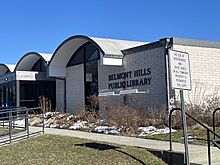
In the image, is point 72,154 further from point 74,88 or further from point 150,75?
point 74,88

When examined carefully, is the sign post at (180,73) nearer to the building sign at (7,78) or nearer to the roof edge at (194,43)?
the roof edge at (194,43)

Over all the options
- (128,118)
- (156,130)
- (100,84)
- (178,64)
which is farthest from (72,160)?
(100,84)

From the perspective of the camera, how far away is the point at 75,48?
28422mm

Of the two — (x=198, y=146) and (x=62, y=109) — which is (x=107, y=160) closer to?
(x=198, y=146)

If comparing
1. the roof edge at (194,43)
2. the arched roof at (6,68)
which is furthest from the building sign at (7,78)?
the roof edge at (194,43)

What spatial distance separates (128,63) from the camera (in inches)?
874

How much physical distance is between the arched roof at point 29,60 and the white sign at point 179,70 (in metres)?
23.2

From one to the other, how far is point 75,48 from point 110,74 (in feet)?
18.4

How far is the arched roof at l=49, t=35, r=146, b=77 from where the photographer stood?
22.7 metres

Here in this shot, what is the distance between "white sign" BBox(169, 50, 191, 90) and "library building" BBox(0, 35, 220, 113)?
283 inches

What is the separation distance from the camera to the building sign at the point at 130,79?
2060cm

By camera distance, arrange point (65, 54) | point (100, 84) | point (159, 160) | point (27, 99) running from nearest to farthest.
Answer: point (159, 160) < point (100, 84) < point (65, 54) < point (27, 99)

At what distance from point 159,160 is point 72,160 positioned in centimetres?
216

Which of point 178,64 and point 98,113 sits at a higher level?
point 178,64
